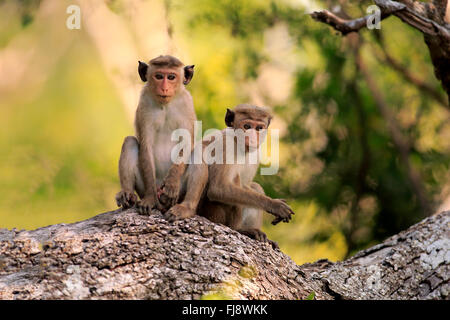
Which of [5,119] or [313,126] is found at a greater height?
[5,119]

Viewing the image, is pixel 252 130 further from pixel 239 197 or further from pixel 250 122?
pixel 239 197

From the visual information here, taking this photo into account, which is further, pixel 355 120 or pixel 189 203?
pixel 355 120

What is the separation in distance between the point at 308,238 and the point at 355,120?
A: 2212 millimetres

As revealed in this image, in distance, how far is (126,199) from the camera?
5918mm

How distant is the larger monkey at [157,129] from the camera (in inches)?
241

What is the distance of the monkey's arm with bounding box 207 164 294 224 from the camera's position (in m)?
6.13

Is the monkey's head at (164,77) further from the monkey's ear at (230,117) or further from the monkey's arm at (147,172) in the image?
the monkey's ear at (230,117)

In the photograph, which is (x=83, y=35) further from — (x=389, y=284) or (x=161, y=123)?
(x=389, y=284)

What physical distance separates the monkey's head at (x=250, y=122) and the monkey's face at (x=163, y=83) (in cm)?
62

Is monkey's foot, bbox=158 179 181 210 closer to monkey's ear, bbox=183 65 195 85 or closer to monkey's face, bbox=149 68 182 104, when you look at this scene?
monkey's face, bbox=149 68 182 104

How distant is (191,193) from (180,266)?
42.9 inches

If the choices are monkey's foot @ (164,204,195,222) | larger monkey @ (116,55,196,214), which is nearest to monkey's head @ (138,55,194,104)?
larger monkey @ (116,55,196,214)

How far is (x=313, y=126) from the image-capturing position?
10.7 m
